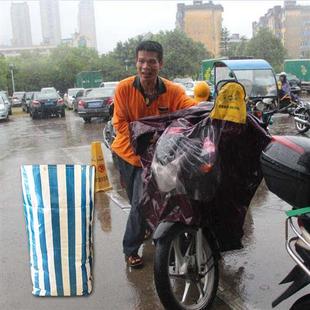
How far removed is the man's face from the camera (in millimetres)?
3766

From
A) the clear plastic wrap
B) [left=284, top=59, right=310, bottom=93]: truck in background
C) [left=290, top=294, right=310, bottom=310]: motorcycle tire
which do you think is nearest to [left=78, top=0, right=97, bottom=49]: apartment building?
[left=284, top=59, right=310, bottom=93]: truck in background

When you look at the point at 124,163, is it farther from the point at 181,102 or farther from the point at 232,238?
the point at 232,238

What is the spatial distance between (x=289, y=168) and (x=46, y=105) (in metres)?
22.1

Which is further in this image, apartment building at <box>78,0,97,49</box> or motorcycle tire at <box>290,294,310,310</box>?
apartment building at <box>78,0,97,49</box>

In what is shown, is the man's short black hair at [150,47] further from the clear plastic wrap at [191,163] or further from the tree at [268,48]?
the tree at [268,48]

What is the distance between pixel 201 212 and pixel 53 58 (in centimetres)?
7768

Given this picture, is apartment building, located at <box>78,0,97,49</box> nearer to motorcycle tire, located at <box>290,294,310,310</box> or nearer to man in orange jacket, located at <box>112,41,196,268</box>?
man in orange jacket, located at <box>112,41,196,268</box>

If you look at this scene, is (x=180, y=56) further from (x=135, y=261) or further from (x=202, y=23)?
(x=135, y=261)

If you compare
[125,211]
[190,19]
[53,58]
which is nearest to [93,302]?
[125,211]

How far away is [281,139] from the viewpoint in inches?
102

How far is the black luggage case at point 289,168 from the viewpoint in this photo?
239 centimetres

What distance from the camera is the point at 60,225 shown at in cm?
328

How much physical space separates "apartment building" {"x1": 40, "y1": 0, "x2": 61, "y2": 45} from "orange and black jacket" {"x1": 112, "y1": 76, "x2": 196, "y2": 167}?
155422mm

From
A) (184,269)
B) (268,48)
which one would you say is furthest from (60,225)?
(268,48)
